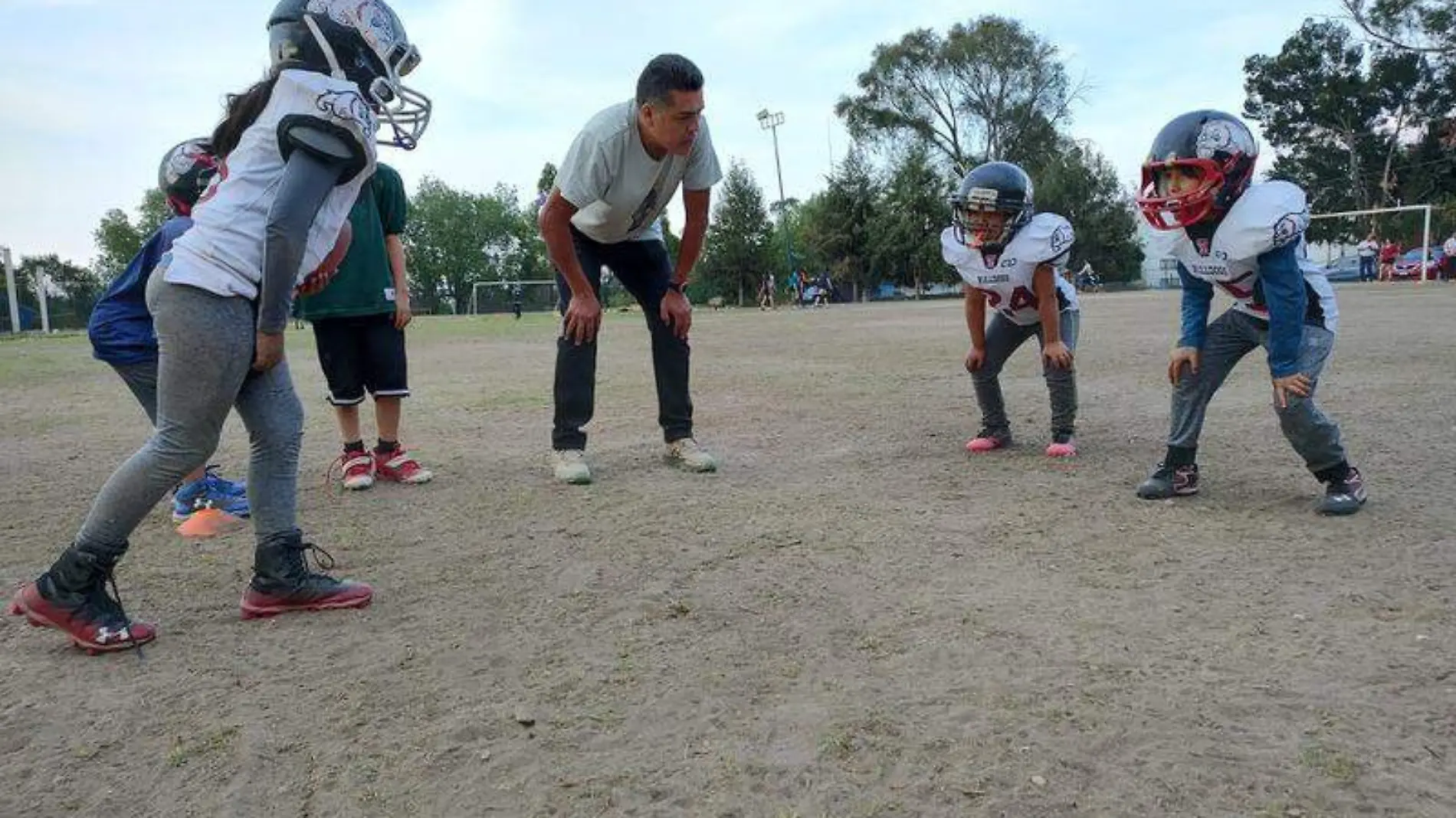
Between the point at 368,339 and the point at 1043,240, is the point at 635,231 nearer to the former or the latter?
the point at 368,339

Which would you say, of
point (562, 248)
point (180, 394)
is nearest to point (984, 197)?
point (562, 248)

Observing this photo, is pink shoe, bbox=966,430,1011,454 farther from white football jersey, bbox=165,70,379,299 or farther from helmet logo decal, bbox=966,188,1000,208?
white football jersey, bbox=165,70,379,299

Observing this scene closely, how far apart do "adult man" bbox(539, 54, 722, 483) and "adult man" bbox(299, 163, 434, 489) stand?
2.74 feet

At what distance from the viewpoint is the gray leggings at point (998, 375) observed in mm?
5184

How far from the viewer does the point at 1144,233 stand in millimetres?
62406

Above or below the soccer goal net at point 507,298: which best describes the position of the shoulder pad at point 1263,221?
below

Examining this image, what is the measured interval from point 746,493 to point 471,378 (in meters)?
7.22

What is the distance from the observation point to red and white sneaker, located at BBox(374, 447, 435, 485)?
4.95 metres

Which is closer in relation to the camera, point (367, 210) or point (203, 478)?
point (203, 478)

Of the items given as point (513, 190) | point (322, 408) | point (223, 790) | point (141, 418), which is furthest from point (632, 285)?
point (513, 190)

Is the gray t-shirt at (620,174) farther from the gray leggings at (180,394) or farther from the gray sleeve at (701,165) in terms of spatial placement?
the gray leggings at (180,394)

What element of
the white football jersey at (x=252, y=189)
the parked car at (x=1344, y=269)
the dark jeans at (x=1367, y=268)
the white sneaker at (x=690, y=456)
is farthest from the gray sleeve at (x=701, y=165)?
the parked car at (x=1344, y=269)

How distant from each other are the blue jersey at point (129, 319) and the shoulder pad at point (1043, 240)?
384cm

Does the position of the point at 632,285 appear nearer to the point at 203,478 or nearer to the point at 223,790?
the point at 203,478
